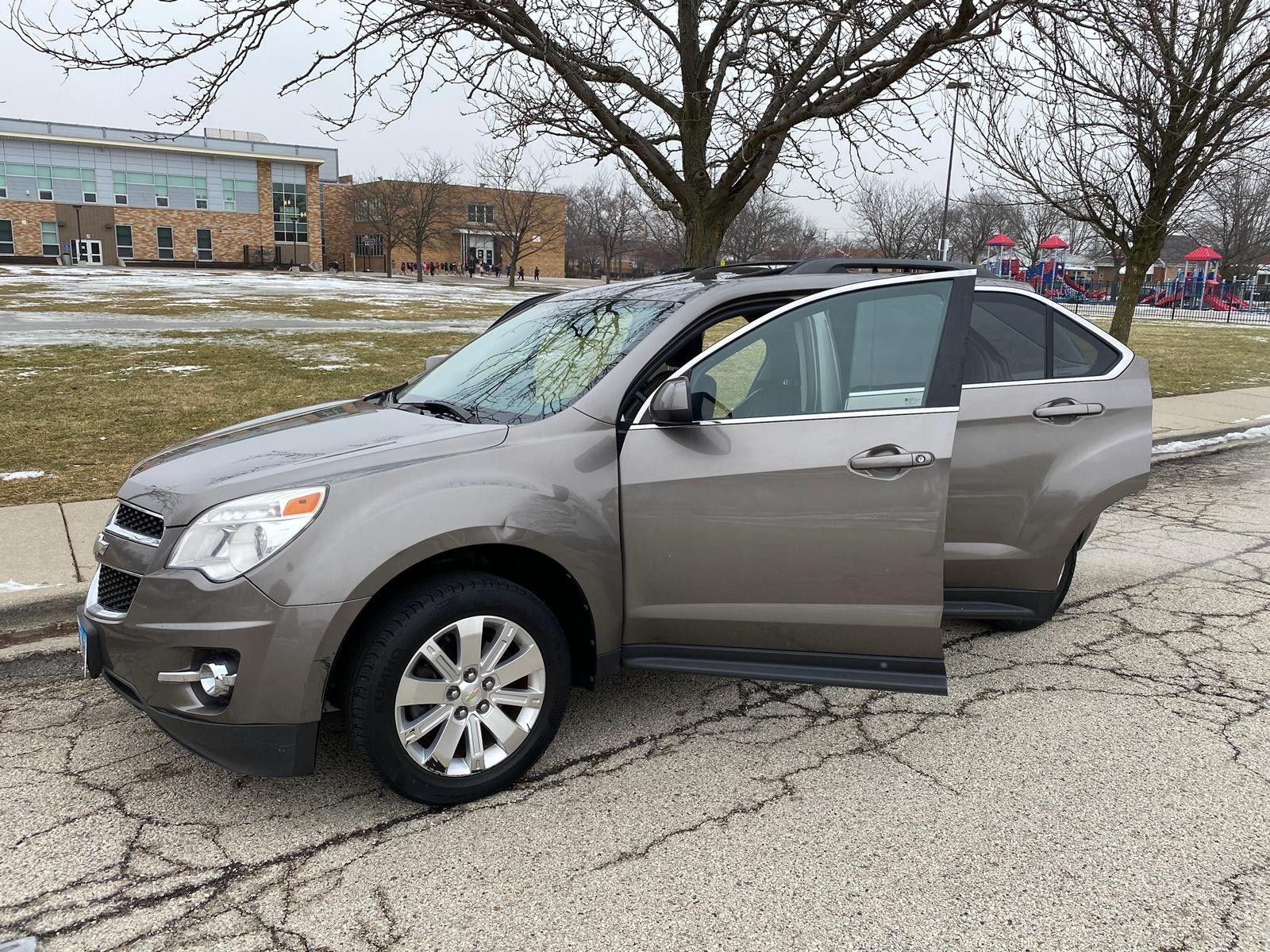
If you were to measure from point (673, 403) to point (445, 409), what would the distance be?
3.31 feet

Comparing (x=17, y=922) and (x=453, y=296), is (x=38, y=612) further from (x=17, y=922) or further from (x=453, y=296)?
(x=453, y=296)

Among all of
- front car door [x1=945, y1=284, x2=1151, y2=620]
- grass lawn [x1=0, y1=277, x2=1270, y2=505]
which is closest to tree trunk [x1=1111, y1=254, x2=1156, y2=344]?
grass lawn [x1=0, y1=277, x2=1270, y2=505]

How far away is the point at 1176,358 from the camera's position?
1866 cm

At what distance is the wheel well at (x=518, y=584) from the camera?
2816 mm

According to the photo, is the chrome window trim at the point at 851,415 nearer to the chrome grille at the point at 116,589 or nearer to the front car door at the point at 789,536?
the front car door at the point at 789,536

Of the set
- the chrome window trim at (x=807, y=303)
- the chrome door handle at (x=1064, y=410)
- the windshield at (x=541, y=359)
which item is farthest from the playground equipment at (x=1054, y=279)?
the windshield at (x=541, y=359)

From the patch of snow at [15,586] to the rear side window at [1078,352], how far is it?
5120 mm

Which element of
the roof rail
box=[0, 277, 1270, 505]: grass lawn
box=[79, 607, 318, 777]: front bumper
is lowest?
box=[79, 607, 318, 777]: front bumper

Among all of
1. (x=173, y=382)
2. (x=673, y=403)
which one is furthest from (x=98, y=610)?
(x=173, y=382)

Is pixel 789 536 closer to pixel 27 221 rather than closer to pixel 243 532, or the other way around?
pixel 243 532

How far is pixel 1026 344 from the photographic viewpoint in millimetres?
4262

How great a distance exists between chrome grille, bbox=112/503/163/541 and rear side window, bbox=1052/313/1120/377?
12.4 ft

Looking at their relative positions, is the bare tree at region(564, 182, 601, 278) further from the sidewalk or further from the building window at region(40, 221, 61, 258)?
the sidewalk

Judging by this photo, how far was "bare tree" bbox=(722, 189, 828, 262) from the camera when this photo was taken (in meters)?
43.3
